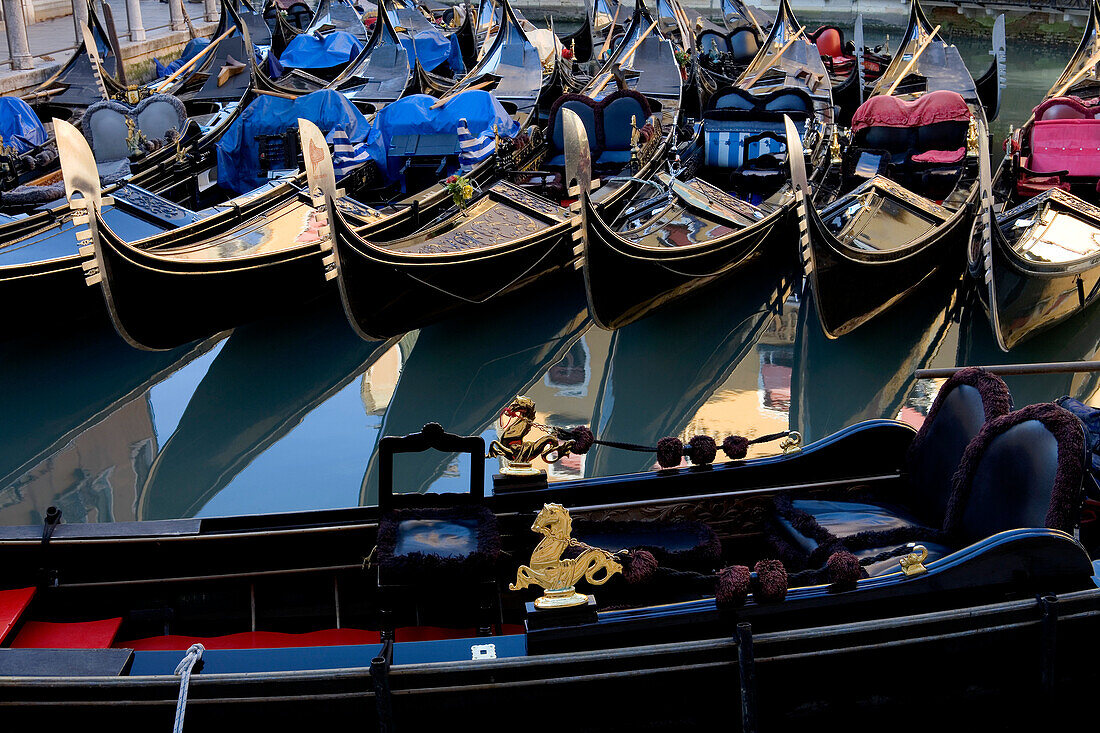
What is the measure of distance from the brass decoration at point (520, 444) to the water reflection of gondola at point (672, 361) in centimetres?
102

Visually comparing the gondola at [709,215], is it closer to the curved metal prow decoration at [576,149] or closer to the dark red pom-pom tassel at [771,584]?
the curved metal prow decoration at [576,149]

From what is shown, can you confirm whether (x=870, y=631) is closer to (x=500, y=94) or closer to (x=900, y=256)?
(x=900, y=256)

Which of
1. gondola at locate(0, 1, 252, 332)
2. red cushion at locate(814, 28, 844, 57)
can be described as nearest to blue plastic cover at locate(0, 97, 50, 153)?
gondola at locate(0, 1, 252, 332)

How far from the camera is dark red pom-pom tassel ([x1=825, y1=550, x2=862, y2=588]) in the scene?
1426 millimetres

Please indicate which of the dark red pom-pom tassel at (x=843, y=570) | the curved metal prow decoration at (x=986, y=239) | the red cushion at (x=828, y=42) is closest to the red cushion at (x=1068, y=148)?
the curved metal prow decoration at (x=986, y=239)

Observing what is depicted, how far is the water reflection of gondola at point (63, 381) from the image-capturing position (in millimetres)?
3012

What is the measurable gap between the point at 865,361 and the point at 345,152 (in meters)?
2.32

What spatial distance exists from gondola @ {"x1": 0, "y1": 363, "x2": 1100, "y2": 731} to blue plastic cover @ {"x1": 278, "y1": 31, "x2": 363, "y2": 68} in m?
6.48

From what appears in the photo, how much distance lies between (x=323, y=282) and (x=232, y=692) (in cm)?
246

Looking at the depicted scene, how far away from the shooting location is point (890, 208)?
3.63 meters

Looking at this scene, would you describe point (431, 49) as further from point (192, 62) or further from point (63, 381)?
point (63, 381)

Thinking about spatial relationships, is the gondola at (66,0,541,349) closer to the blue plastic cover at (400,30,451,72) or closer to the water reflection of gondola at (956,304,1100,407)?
the water reflection of gondola at (956,304,1100,407)

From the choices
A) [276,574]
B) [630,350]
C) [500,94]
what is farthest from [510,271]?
[500,94]

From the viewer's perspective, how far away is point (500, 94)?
19.9 feet
